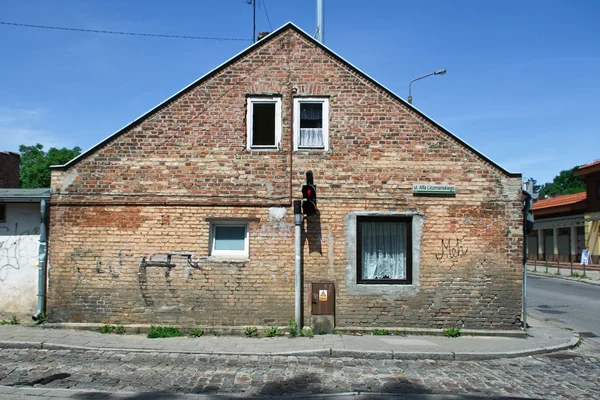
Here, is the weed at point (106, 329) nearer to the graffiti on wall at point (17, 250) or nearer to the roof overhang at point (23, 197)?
the graffiti on wall at point (17, 250)

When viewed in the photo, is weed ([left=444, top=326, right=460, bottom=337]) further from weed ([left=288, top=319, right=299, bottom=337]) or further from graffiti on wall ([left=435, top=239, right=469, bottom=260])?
weed ([left=288, top=319, right=299, bottom=337])

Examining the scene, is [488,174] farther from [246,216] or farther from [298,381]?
[298,381]

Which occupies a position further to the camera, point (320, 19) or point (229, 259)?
point (320, 19)

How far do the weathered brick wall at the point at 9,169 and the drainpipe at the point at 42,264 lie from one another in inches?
176

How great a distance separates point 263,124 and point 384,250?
387cm

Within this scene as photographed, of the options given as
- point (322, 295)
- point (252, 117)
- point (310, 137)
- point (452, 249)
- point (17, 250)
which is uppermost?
point (252, 117)

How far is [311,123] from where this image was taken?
11.1 m

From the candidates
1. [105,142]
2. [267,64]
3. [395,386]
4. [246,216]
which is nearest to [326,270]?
[246,216]

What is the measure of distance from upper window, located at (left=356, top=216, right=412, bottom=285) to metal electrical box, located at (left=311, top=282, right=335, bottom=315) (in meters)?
0.85

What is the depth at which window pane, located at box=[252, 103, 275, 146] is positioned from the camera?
11016mm

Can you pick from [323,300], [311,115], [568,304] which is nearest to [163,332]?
[323,300]

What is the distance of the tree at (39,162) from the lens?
44531 mm

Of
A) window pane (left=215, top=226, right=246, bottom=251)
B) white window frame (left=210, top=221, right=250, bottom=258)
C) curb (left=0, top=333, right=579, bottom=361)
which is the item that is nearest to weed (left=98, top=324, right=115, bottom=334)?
curb (left=0, top=333, right=579, bottom=361)

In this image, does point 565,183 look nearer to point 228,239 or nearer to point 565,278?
point 565,278
